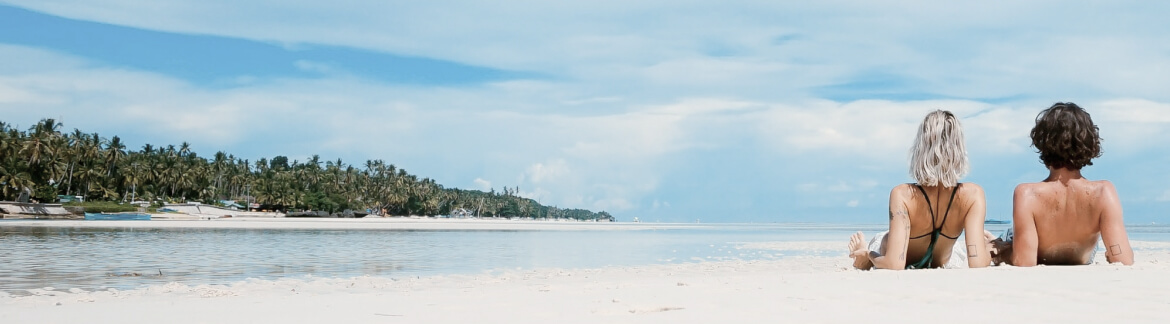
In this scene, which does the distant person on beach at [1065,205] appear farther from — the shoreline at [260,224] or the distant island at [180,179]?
the distant island at [180,179]

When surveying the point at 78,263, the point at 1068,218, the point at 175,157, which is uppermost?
the point at 175,157

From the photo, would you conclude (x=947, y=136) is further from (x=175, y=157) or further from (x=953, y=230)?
(x=175, y=157)

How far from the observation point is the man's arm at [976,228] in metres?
7.08

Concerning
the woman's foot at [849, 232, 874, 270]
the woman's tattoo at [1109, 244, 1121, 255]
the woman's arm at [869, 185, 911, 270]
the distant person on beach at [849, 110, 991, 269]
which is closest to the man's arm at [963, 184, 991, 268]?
the distant person on beach at [849, 110, 991, 269]

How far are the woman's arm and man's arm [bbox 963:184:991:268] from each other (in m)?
0.49

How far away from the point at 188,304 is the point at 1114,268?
26.2 feet

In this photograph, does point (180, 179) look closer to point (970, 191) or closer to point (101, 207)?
point (101, 207)

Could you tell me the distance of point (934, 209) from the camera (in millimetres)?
7219

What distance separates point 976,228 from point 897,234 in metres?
0.63

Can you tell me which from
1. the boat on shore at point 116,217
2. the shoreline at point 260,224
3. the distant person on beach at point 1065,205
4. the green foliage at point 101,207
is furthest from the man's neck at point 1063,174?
the green foliage at point 101,207

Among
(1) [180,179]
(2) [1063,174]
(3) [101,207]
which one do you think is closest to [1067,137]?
(2) [1063,174]

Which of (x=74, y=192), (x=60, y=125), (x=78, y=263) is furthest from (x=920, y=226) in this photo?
(x=74, y=192)

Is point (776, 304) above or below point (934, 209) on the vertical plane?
below

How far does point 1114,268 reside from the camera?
24.3 ft
